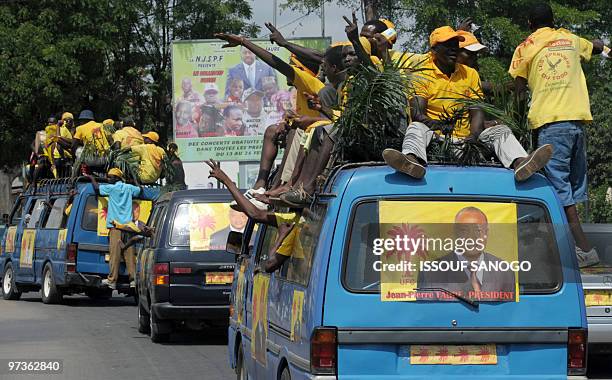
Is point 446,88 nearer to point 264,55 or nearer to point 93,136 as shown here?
point 264,55

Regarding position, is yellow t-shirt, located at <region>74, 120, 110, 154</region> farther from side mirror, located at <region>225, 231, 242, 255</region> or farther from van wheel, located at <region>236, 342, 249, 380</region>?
van wheel, located at <region>236, 342, 249, 380</region>

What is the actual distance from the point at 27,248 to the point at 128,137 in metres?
2.81

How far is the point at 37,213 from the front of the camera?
23859mm

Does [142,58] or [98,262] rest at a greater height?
[142,58]

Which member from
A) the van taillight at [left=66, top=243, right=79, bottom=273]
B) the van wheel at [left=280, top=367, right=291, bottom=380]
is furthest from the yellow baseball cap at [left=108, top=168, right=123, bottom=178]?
the van wheel at [left=280, top=367, right=291, bottom=380]

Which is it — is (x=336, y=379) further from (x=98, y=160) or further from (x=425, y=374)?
Result: (x=98, y=160)

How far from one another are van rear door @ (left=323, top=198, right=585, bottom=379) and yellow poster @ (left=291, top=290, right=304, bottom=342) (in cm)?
41

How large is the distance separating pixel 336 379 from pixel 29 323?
12438 mm

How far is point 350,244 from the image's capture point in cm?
719

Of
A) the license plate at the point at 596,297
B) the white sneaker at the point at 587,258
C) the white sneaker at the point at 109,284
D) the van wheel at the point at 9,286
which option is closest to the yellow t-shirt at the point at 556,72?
the white sneaker at the point at 587,258

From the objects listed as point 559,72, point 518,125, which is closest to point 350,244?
point 518,125

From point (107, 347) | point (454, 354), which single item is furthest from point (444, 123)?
point (107, 347)

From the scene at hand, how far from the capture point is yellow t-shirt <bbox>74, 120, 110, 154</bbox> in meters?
22.9

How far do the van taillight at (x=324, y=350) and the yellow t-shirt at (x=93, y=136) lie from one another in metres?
15.7
